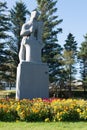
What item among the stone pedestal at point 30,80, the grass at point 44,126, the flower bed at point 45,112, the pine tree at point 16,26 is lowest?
the grass at point 44,126

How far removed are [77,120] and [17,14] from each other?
87.0 feet

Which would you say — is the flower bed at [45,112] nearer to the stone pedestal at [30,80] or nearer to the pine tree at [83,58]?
the stone pedestal at [30,80]

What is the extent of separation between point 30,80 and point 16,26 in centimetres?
2164

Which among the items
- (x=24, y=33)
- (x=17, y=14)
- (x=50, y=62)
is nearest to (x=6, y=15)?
(x=17, y=14)

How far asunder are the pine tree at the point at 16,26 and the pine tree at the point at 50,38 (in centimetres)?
199

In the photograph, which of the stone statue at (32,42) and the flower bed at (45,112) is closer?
the flower bed at (45,112)

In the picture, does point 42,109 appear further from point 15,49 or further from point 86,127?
point 15,49

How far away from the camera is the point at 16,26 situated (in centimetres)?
3419

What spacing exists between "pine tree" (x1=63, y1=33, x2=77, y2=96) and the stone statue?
76.4 feet

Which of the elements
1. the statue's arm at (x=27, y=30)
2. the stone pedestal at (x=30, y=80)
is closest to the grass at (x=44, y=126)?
the stone pedestal at (x=30, y=80)

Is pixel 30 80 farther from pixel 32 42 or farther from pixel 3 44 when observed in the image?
pixel 3 44

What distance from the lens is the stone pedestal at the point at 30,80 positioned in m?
13.1

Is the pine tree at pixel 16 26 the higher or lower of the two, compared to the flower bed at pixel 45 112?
higher

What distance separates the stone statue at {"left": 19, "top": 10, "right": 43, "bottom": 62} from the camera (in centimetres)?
1364
